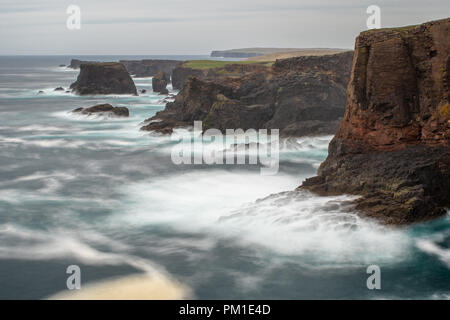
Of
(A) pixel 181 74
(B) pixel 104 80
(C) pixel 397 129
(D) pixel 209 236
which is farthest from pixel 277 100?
(A) pixel 181 74

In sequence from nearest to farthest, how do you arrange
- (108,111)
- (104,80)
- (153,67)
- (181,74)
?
1. (108,111)
2. (104,80)
3. (181,74)
4. (153,67)

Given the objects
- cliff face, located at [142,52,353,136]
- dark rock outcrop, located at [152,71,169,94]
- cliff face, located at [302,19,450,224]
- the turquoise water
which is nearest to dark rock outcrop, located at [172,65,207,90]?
dark rock outcrop, located at [152,71,169,94]

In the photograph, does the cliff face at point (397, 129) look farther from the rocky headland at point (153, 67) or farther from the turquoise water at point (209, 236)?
the rocky headland at point (153, 67)

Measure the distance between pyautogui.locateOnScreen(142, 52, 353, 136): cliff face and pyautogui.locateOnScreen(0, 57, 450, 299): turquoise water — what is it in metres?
6.87

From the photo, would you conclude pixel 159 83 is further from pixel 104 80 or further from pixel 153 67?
pixel 153 67

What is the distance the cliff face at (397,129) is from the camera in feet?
46.2

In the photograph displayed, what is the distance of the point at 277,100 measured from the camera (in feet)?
106

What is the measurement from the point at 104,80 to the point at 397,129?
55322 millimetres

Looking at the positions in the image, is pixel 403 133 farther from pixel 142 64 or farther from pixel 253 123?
pixel 142 64

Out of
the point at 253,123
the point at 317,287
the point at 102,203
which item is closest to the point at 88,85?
the point at 253,123

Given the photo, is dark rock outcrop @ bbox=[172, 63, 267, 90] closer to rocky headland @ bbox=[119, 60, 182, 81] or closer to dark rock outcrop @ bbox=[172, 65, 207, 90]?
dark rock outcrop @ bbox=[172, 65, 207, 90]

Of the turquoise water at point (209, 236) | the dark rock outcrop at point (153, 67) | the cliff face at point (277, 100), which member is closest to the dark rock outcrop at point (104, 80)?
the cliff face at point (277, 100)

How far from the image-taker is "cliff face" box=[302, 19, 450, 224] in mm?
14094
